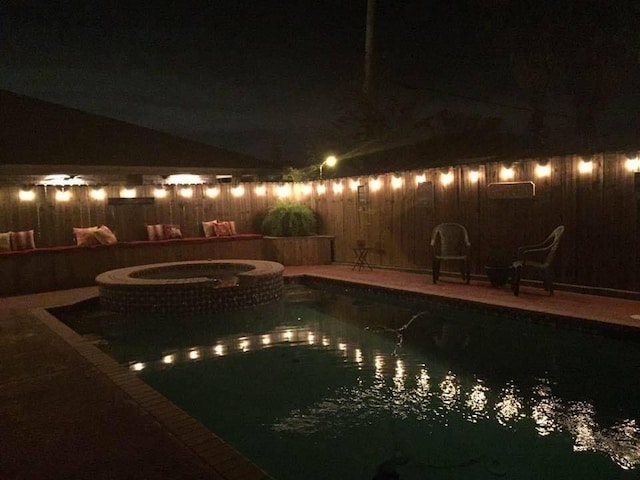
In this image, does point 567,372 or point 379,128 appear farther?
point 379,128

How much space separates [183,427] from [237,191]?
389 inches

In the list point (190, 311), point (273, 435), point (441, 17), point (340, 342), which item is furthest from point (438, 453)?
point (441, 17)

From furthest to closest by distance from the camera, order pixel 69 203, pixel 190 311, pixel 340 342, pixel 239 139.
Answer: pixel 239 139 < pixel 69 203 < pixel 190 311 < pixel 340 342

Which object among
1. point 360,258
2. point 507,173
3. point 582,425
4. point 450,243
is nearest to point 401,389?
point 582,425

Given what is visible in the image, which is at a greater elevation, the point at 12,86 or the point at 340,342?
the point at 12,86

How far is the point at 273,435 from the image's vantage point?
4102 mm

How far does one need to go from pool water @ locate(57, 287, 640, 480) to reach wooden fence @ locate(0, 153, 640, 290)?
1985 millimetres

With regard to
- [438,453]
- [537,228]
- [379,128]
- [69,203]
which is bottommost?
[438,453]

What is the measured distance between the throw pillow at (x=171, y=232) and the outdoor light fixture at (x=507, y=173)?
6.73 m

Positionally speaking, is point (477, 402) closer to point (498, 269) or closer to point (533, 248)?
point (533, 248)

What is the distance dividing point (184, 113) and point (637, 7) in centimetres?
1480

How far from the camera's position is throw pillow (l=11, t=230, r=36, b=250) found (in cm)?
969

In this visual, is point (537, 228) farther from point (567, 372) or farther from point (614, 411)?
point (614, 411)

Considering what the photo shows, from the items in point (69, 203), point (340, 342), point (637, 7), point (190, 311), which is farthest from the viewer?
point (637, 7)
